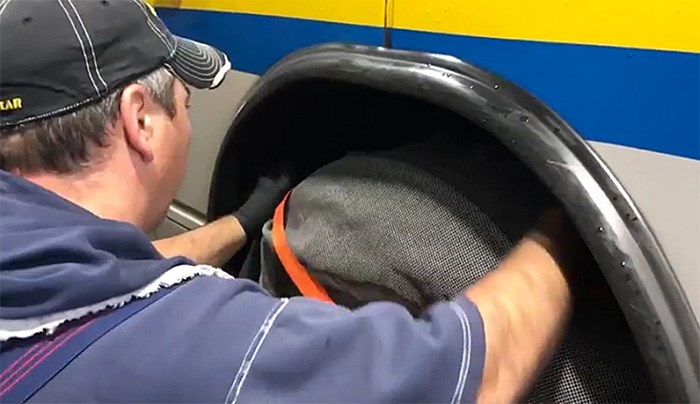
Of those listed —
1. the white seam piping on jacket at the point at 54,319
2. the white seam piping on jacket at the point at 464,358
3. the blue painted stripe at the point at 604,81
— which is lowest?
the white seam piping on jacket at the point at 54,319

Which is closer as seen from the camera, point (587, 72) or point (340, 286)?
point (587, 72)

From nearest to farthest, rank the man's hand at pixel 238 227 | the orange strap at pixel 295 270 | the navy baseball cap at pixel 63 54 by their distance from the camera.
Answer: the navy baseball cap at pixel 63 54 < the orange strap at pixel 295 270 < the man's hand at pixel 238 227

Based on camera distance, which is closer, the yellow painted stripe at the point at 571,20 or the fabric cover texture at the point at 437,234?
the yellow painted stripe at the point at 571,20

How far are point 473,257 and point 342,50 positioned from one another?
13.2 inches

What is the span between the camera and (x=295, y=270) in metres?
1.44

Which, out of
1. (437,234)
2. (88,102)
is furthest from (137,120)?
(437,234)

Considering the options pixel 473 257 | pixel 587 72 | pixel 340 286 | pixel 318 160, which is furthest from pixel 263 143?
pixel 587 72

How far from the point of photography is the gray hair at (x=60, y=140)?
1.08 meters

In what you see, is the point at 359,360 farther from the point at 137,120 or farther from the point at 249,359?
the point at 137,120

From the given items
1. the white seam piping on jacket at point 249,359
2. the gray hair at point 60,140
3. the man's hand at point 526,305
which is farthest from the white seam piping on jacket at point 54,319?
the man's hand at point 526,305

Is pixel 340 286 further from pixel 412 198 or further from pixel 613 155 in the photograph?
pixel 613 155

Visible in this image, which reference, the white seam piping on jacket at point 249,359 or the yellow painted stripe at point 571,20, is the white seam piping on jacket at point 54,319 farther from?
the yellow painted stripe at point 571,20

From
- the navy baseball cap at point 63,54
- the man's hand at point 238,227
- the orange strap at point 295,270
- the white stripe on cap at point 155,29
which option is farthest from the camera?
the man's hand at point 238,227

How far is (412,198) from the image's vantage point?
1.26 m
